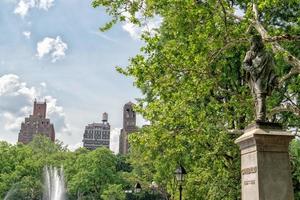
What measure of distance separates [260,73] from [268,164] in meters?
2.18

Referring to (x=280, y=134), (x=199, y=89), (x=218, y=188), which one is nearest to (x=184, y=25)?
(x=199, y=89)

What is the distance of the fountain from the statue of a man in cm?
5296

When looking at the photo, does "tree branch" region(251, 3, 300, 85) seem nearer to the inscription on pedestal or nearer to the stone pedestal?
the stone pedestal

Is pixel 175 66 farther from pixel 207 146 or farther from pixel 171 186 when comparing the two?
pixel 171 186

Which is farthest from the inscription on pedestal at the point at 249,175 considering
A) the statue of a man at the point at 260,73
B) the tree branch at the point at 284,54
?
the tree branch at the point at 284,54

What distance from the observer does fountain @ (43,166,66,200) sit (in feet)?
198

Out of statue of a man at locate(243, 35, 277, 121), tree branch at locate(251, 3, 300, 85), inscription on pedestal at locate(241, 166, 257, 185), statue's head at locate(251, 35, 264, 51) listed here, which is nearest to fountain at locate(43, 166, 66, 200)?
tree branch at locate(251, 3, 300, 85)

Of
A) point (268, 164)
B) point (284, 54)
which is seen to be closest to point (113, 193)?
point (284, 54)

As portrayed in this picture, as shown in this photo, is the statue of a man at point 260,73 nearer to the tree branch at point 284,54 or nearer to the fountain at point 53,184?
the tree branch at point 284,54

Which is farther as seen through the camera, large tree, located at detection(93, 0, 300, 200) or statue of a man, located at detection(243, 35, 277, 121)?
large tree, located at detection(93, 0, 300, 200)

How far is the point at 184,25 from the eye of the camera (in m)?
18.5

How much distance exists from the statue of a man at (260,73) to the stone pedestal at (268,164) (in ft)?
2.25

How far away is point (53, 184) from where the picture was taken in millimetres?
63906

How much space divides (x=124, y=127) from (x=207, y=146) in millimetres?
172918
